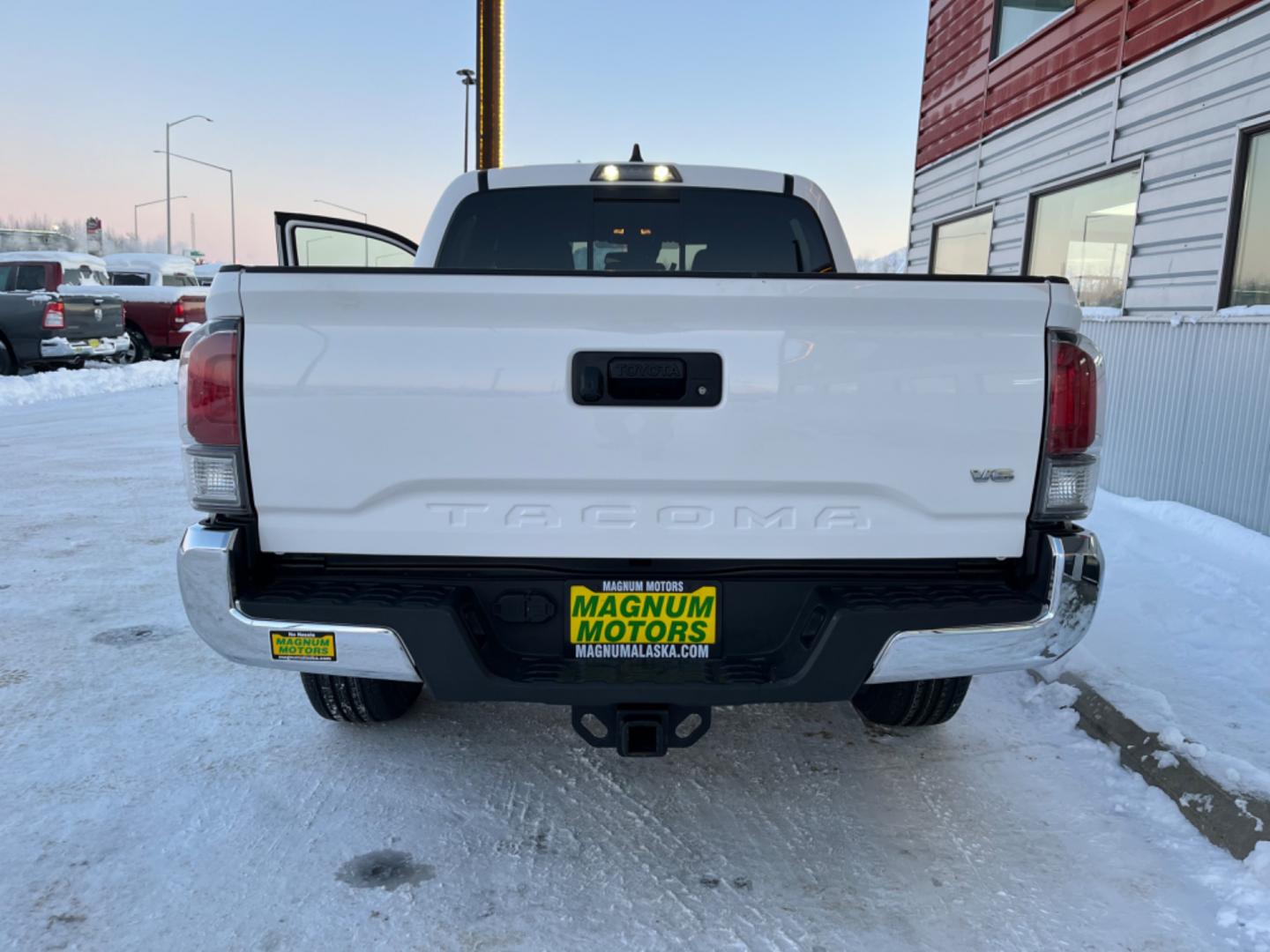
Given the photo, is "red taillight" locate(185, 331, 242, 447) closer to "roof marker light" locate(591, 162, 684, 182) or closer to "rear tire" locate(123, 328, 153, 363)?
"roof marker light" locate(591, 162, 684, 182)

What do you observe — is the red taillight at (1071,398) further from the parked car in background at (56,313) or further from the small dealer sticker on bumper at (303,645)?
the parked car in background at (56,313)

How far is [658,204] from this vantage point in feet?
12.4

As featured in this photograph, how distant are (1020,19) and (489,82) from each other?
19.9 ft

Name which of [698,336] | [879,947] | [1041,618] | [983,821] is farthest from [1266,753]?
[698,336]

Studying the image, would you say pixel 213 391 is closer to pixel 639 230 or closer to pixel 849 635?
pixel 849 635

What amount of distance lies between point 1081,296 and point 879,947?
734cm

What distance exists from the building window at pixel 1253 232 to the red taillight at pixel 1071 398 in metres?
4.40

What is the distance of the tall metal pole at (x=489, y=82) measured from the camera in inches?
411

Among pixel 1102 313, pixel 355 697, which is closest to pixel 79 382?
pixel 355 697

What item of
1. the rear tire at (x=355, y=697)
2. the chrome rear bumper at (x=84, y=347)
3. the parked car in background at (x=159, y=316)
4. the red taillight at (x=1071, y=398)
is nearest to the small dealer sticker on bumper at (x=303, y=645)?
the rear tire at (x=355, y=697)

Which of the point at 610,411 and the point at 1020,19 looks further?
the point at 1020,19

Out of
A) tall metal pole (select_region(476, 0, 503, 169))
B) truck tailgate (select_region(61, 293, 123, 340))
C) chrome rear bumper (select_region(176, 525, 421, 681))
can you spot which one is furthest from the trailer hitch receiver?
truck tailgate (select_region(61, 293, 123, 340))

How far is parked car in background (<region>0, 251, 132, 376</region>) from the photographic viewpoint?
13492 mm

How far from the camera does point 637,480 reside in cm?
223
